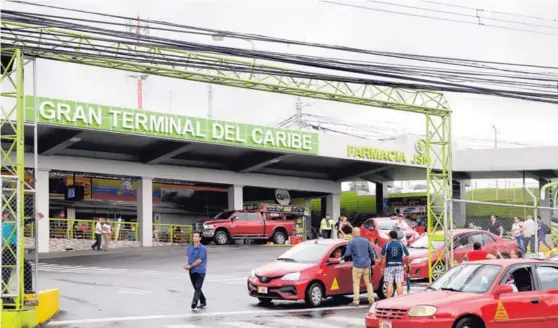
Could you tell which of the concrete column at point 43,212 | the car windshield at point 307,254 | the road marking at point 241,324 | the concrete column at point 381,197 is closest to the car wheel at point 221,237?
the concrete column at point 43,212

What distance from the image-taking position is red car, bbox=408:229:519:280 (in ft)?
68.4

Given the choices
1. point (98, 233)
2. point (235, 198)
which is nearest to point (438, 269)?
point (98, 233)

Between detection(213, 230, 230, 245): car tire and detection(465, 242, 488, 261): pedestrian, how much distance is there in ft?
58.8

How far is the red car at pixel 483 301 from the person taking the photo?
36.7 ft

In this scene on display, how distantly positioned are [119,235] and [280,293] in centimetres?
2458

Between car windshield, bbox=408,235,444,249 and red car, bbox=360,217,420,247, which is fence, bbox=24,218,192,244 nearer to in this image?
red car, bbox=360,217,420,247

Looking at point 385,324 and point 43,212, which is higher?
point 43,212

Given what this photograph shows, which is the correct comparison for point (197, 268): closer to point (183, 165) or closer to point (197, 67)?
point (197, 67)

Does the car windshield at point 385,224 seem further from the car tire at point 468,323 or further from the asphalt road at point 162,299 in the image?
the car tire at point 468,323

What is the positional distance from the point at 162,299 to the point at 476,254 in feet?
27.2

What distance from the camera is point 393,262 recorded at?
16750 millimetres

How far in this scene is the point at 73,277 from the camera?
23359 millimetres

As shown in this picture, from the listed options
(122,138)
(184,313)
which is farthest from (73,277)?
(122,138)

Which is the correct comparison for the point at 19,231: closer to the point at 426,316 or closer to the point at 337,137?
the point at 426,316
